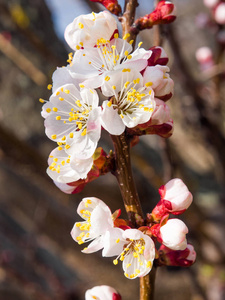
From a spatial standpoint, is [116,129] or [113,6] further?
[113,6]

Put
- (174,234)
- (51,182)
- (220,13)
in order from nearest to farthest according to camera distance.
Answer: (174,234) → (51,182) → (220,13)

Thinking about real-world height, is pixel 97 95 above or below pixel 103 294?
above

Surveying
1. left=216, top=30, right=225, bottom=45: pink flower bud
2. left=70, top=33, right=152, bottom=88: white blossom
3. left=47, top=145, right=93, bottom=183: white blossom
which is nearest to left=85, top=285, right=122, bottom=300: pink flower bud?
left=47, top=145, right=93, bottom=183: white blossom

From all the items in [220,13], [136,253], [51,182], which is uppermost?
[220,13]

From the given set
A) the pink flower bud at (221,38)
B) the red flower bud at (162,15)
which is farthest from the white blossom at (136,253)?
the pink flower bud at (221,38)

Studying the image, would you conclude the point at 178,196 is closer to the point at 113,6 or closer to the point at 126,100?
the point at 126,100

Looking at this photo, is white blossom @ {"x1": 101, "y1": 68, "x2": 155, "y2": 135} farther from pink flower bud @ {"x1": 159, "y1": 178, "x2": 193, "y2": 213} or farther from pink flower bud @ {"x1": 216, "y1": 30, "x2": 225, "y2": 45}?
pink flower bud @ {"x1": 216, "y1": 30, "x2": 225, "y2": 45}

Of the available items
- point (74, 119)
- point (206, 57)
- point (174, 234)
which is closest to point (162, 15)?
point (74, 119)
